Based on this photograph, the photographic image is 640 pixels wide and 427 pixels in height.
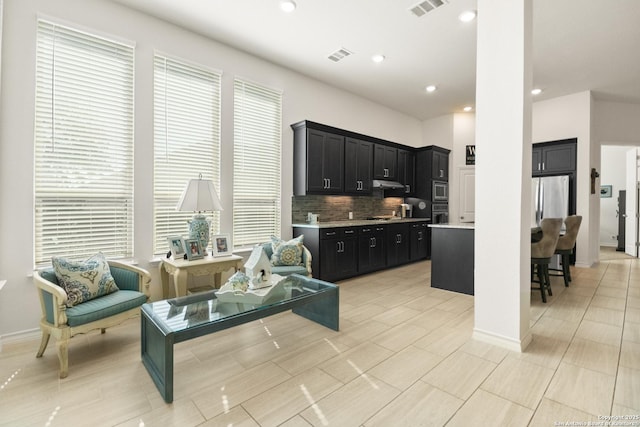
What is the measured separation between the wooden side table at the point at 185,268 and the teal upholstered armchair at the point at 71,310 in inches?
14.8

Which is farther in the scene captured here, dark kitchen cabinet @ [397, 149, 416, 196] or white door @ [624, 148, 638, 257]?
white door @ [624, 148, 638, 257]

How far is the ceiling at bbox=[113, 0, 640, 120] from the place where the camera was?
3371 mm

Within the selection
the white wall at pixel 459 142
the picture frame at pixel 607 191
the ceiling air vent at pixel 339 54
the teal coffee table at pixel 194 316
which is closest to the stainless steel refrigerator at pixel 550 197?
the white wall at pixel 459 142

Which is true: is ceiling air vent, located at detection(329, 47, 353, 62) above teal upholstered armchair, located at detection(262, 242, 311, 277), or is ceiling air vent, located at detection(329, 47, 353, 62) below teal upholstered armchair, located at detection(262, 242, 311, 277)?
above

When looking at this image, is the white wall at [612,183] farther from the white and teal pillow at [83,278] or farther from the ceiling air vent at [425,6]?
the white and teal pillow at [83,278]

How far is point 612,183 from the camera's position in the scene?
8.48 metres

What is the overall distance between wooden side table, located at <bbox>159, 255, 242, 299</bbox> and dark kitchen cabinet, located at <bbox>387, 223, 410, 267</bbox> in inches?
119

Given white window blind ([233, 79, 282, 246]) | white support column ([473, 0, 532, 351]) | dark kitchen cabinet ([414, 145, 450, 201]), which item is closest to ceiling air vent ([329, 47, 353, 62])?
white window blind ([233, 79, 282, 246])

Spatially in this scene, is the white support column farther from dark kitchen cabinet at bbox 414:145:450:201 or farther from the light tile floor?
dark kitchen cabinet at bbox 414:145:450:201

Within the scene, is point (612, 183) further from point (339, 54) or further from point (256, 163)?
point (256, 163)

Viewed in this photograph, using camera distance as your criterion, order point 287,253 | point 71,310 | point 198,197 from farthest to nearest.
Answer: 1. point 287,253
2. point 198,197
3. point 71,310

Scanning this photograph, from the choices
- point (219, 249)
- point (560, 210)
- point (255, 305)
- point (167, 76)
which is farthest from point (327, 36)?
point (560, 210)

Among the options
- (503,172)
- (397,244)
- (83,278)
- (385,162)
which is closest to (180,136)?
(83,278)

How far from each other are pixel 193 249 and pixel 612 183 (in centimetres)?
1089
